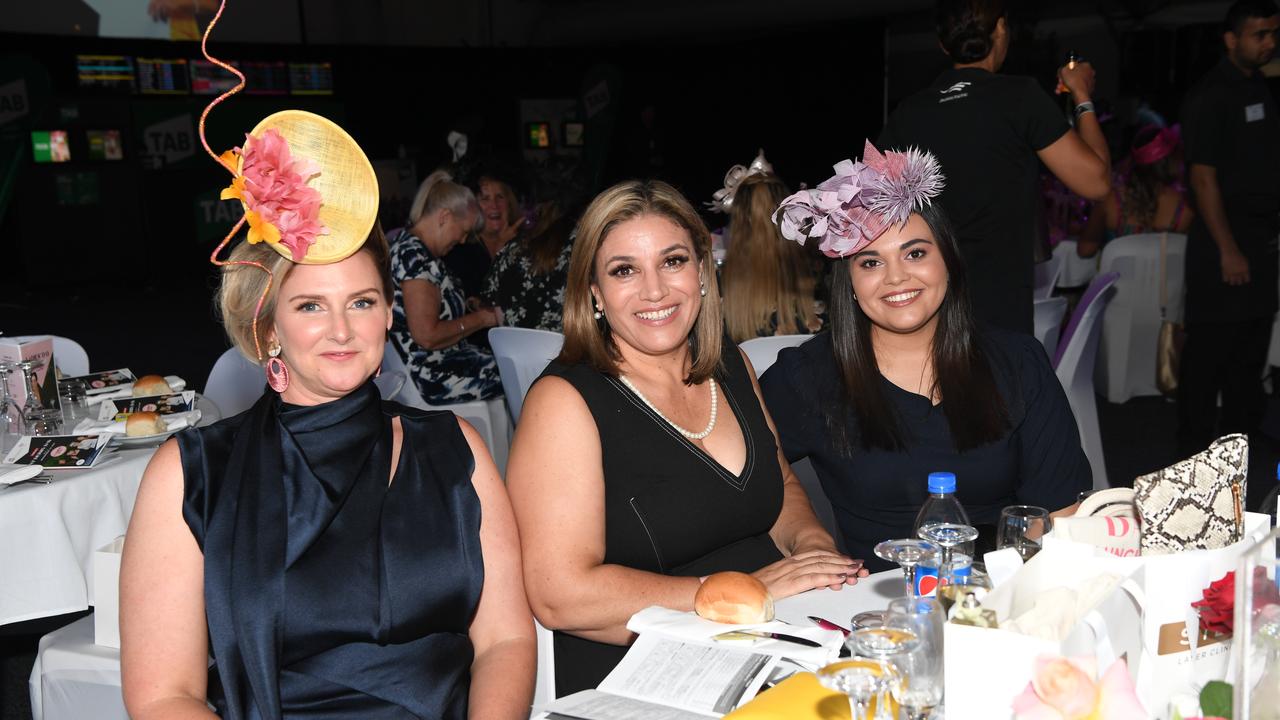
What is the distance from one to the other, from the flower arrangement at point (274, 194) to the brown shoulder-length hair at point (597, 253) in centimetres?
68

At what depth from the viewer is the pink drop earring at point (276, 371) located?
1828mm

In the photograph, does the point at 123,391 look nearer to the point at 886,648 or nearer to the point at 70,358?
the point at 70,358

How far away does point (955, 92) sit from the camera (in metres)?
3.53

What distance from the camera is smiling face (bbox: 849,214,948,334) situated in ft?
8.07

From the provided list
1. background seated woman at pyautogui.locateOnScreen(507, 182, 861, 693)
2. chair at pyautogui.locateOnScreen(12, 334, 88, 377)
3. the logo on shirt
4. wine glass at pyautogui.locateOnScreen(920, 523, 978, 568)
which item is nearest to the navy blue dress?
background seated woman at pyautogui.locateOnScreen(507, 182, 861, 693)

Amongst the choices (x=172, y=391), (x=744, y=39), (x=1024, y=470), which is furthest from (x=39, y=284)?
(x=1024, y=470)

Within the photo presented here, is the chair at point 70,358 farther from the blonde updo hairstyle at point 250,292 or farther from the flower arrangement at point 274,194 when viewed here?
the flower arrangement at point 274,194

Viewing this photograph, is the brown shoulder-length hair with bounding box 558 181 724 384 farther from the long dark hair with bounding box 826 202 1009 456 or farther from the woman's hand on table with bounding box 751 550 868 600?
the woman's hand on table with bounding box 751 550 868 600

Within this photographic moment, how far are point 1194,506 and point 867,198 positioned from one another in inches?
44.4

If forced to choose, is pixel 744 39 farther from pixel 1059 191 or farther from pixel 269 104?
pixel 1059 191

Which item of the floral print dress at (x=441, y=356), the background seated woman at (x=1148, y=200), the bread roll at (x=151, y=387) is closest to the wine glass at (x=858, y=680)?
the bread roll at (x=151, y=387)

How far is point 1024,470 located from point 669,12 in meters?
13.3

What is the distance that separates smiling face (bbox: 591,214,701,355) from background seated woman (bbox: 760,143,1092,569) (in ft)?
1.23

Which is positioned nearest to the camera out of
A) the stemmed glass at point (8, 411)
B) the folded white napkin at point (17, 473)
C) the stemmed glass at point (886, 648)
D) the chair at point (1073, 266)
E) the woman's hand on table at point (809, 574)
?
the stemmed glass at point (886, 648)
